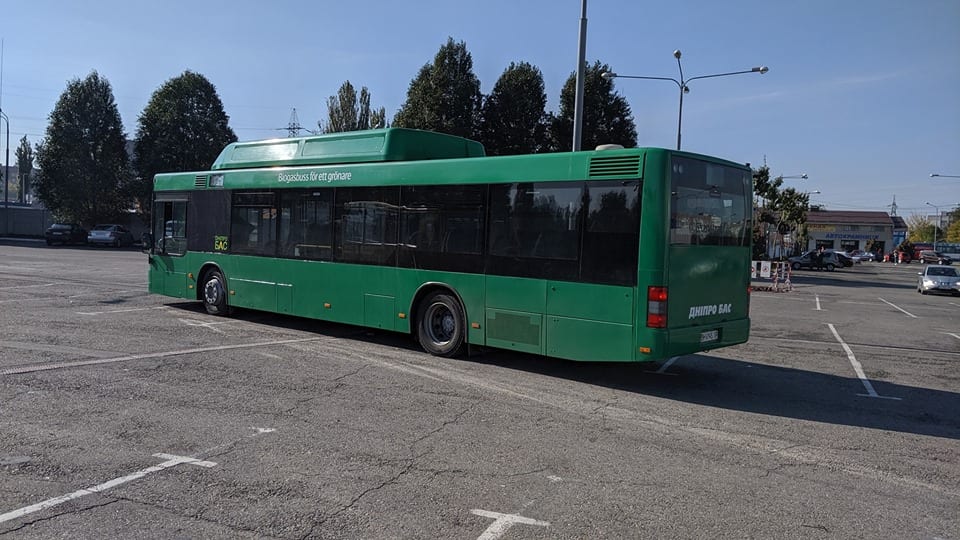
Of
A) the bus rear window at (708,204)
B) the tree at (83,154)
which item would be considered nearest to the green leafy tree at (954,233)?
the tree at (83,154)

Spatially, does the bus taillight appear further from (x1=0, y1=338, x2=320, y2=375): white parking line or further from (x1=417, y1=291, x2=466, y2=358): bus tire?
(x1=0, y1=338, x2=320, y2=375): white parking line

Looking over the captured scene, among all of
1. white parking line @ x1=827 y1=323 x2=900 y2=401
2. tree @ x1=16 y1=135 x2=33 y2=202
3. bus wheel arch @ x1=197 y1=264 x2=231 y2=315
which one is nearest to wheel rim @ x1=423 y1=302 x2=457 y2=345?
bus wheel arch @ x1=197 y1=264 x2=231 y2=315

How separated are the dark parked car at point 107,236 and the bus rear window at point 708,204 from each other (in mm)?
44159

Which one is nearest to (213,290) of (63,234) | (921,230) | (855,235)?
(63,234)

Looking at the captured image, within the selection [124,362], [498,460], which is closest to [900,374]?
[498,460]

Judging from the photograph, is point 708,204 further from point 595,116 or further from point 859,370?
point 595,116

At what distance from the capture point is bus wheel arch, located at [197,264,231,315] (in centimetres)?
1315

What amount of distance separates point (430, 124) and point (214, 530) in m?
32.1

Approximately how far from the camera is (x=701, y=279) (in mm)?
8289

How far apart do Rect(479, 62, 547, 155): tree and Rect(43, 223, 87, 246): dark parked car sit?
2729 centimetres

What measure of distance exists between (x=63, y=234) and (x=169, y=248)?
34.5m

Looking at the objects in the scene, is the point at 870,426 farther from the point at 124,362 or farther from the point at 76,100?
the point at 76,100

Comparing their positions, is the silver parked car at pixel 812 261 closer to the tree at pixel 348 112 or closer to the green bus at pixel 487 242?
the tree at pixel 348 112

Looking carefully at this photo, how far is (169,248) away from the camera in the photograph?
14195 mm
